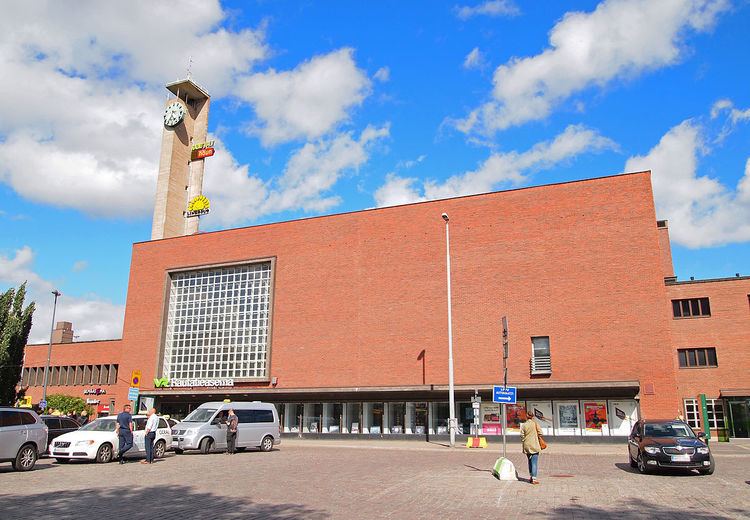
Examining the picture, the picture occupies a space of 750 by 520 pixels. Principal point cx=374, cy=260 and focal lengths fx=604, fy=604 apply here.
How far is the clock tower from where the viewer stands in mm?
61750

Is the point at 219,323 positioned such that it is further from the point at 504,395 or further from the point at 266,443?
the point at 504,395

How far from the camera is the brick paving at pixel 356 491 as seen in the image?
10.3 meters

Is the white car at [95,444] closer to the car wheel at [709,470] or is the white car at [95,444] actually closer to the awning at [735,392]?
the car wheel at [709,470]

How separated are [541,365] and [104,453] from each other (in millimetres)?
21895

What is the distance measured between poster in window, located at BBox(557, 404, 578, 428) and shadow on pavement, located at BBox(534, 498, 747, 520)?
20968 mm

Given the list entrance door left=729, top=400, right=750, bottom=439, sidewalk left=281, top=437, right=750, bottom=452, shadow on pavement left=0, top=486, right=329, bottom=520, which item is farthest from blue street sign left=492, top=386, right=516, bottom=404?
entrance door left=729, top=400, right=750, bottom=439

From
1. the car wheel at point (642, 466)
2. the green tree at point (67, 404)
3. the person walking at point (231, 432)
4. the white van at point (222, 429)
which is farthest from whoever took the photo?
the green tree at point (67, 404)

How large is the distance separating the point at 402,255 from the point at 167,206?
1327 inches

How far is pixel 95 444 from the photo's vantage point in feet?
62.3

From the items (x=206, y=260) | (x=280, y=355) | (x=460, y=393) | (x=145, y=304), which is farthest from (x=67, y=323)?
(x=460, y=393)

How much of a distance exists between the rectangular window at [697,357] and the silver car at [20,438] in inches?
1448

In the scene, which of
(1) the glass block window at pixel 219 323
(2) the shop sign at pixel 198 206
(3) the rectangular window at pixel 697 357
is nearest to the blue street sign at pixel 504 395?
(1) the glass block window at pixel 219 323

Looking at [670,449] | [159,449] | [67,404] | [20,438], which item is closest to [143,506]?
[20,438]

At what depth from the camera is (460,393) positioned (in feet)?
109
